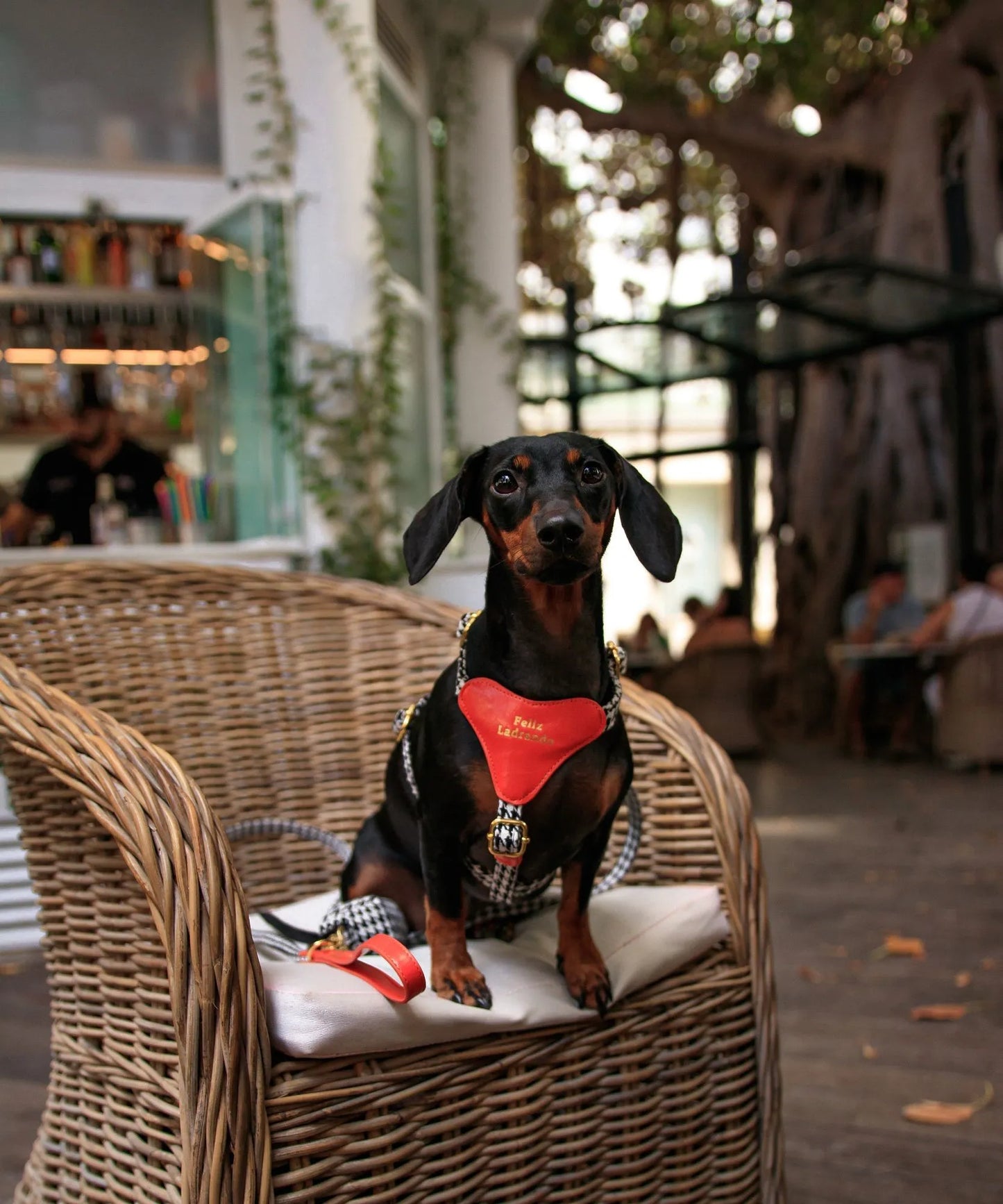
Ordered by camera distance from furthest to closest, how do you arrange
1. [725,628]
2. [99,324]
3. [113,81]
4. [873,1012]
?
1. [725,628]
2. [99,324]
3. [113,81]
4. [873,1012]

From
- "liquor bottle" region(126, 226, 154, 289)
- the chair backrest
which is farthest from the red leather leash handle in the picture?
"liquor bottle" region(126, 226, 154, 289)

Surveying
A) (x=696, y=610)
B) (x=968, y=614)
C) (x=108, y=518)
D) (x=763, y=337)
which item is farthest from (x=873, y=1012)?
(x=763, y=337)

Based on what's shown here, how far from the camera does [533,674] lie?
4.26ft

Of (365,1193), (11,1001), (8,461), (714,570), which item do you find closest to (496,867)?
(365,1193)

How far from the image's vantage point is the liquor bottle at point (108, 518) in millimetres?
4152

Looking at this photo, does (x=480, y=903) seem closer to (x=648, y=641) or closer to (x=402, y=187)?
(x=402, y=187)

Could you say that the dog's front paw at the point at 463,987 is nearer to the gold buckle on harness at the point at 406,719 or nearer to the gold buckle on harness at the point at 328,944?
the gold buckle on harness at the point at 328,944

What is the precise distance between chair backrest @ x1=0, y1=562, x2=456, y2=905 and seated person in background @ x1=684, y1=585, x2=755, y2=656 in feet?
16.8

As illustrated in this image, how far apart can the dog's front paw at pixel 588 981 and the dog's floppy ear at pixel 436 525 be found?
19.0 inches

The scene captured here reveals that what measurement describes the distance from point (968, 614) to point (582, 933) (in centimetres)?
578

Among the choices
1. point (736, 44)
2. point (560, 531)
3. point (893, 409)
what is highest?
point (736, 44)

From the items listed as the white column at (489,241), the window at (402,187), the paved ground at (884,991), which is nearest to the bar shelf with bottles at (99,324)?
the window at (402,187)

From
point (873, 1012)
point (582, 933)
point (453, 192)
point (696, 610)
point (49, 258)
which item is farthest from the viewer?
point (696, 610)

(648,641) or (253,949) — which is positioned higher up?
(253,949)
